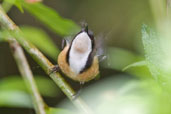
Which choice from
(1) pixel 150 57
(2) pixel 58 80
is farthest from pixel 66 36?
(1) pixel 150 57

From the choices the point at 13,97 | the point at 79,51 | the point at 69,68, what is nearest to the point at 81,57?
the point at 79,51

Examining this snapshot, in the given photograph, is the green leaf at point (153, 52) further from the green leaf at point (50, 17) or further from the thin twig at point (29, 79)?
the green leaf at point (50, 17)

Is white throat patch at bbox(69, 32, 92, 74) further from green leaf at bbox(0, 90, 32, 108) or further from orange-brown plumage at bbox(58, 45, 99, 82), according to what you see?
green leaf at bbox(0, 90, 32, 108)

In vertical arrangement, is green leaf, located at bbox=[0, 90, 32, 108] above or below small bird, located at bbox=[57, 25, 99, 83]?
below

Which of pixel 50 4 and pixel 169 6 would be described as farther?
pixel 50 4

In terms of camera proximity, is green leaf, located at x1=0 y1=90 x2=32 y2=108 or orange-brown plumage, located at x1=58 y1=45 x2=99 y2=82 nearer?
orange-brown plumage, located at x1=58 y1=45 x2=99 y2=82

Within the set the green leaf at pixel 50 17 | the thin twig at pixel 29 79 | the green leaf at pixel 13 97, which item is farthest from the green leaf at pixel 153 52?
the green leaf at pixel 13 97

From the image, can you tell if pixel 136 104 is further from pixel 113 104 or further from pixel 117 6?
pixel 117 6

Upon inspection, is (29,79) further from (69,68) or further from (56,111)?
(56,111)

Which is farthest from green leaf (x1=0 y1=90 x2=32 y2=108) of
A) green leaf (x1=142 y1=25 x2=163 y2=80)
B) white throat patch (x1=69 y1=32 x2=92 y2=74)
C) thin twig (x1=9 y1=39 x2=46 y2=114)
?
green leaf (x1=142 y1=25 x2=163 y2=80)
